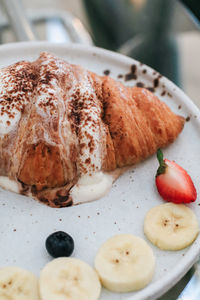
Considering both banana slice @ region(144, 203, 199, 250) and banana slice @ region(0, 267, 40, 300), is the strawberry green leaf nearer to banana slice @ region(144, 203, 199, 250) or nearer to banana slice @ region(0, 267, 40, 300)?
banana slice @ region(144, 203, 199, 250)

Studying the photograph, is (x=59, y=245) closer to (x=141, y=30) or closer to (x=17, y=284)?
(x=17, y=284)

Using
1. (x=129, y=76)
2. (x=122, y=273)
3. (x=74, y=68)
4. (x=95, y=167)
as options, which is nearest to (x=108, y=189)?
(x=95, y=167)

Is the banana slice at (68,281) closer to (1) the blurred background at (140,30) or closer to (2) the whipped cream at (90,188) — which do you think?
(2) the whipped cream at (90,188)

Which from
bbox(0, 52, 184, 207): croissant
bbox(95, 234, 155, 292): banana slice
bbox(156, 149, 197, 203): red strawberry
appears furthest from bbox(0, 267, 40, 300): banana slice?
bbox(156, 149, 197, 203): red strawberry

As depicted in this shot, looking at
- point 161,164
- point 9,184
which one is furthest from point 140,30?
point 9,184

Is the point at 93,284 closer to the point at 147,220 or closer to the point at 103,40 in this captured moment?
the point at 147,220

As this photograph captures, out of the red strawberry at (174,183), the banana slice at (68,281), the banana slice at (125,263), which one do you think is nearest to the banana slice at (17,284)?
the banana slice at (68,281)
